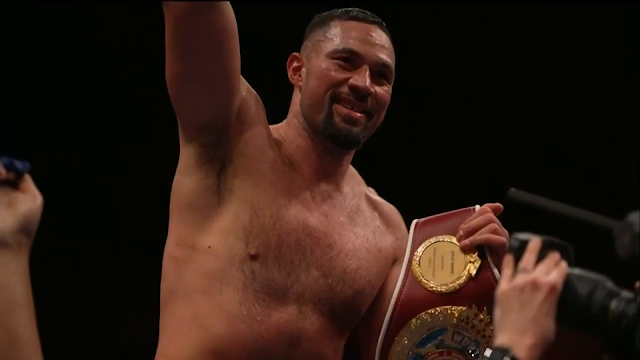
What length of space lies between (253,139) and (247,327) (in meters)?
0.36

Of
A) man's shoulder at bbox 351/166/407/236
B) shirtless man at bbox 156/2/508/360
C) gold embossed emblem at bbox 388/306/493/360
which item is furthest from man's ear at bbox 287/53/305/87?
gold embossed emblem at bbox 388/306/493/360

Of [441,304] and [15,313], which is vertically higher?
[15,313]

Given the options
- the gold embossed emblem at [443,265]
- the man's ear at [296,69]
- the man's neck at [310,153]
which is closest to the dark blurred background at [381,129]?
the man's ear at [296,69]

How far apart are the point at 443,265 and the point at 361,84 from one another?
0.42 meters

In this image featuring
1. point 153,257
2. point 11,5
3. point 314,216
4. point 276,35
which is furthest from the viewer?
point 153,257

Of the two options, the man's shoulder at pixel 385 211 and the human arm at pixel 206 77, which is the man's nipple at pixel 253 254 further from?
the man's shoulder at pixel 385 211

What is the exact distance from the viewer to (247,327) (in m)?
1.42

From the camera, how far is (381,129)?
3637 mm

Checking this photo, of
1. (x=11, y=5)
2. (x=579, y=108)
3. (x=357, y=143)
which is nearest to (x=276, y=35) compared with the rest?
(x=11, y=5)

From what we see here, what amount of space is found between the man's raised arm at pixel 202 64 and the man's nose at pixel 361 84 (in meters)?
0.27

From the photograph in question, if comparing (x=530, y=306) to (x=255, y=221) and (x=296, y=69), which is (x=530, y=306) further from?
(x=296, y=69)

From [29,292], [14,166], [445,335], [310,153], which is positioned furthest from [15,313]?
[445,335]

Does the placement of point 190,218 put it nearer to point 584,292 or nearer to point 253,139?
point 253,139

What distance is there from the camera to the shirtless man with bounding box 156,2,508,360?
1359 millimetres
